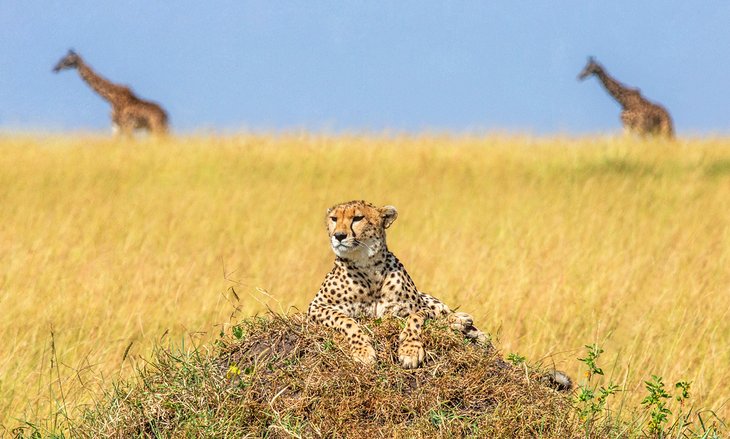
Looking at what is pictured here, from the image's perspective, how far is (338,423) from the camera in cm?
430

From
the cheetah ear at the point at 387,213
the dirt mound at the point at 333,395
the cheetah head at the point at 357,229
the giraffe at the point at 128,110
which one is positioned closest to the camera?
the dirt mound at the point at 333,395

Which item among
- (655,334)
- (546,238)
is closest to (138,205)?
(546,238)

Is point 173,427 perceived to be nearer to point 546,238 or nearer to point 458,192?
point 546,238

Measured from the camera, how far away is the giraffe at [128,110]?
23156 mm

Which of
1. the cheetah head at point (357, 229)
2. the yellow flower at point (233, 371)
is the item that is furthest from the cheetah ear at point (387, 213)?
the yellow flower at point (233, 371)

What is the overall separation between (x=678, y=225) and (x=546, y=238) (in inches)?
94.2

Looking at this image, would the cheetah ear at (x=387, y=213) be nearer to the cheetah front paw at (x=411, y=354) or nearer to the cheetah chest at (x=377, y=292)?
the cheetah chest at (x=377, y=292)

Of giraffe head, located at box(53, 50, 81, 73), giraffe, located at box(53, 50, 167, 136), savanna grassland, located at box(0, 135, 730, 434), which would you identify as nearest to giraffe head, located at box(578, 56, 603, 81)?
savanna grassland, located at box(0, 135, 730, 434)

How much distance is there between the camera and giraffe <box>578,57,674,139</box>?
23156 mm

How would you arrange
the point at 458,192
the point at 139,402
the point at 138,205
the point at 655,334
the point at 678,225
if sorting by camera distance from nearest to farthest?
the point at 139,402
the point at 655,334
the point at 678,225
the point at 138,205
the point at 458,192

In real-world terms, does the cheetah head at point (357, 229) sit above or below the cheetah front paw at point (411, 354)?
above

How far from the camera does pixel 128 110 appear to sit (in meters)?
23.4

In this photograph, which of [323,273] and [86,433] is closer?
[86,433]

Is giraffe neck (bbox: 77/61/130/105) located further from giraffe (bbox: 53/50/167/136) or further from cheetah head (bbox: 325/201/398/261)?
cheetah head (bbox: 325/201/398/261)
